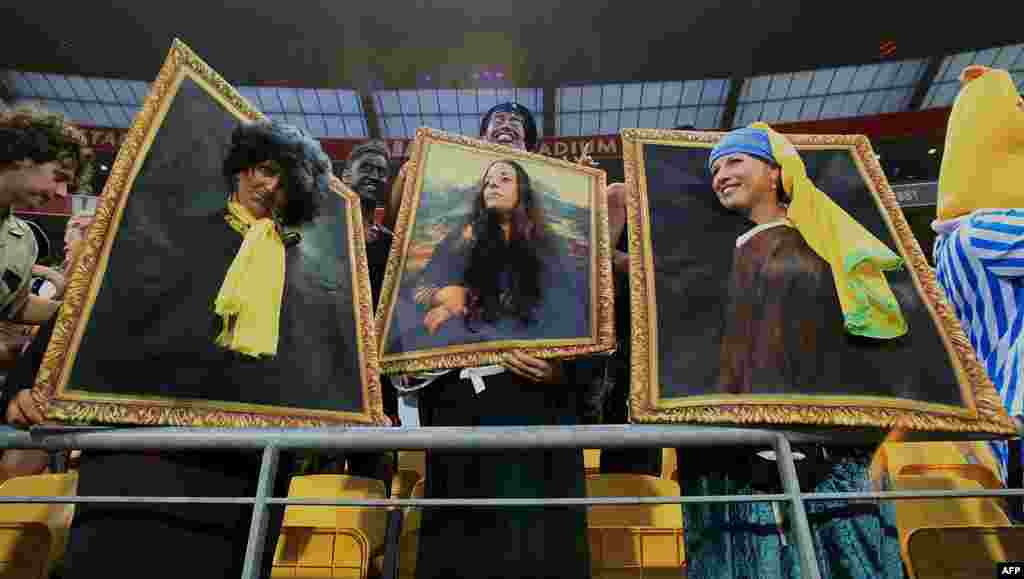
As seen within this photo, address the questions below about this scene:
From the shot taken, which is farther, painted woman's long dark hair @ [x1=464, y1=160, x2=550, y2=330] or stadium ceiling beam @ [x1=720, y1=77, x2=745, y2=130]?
stadium ceiling beam @ [x1=720, y1=77, x2=745, y2=130]

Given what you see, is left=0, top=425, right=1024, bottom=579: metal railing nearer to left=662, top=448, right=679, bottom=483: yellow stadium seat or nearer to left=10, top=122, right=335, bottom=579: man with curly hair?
left=10, top=122, right=335, bottom=579: man with curly hair

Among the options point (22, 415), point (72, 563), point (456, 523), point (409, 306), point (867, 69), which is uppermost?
point (867, 69)

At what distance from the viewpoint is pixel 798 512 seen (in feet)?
3.98

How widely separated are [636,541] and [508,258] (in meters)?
0.99

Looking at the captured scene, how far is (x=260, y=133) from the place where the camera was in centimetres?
170

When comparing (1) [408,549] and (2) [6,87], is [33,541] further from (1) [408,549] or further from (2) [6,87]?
(2) [6,87]

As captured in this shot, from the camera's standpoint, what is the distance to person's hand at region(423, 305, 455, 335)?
171 centimetres

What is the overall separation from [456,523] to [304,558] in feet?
2.60

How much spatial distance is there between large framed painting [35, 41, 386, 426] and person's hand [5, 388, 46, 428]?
59 millimetres

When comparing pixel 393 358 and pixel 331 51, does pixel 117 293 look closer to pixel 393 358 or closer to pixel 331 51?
pixel 393 358

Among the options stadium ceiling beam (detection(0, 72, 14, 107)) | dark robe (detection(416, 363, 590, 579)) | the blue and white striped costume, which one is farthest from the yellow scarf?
stadium ceiling beam (detection(0, 72, 14, 107))

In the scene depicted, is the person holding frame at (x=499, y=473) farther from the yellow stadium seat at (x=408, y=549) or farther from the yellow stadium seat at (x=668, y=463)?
the yellow stadium seat at (x=668, y=463)

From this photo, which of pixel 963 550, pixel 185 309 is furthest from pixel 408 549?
pixel 963 550

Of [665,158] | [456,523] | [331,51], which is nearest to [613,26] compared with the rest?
[331,51]
